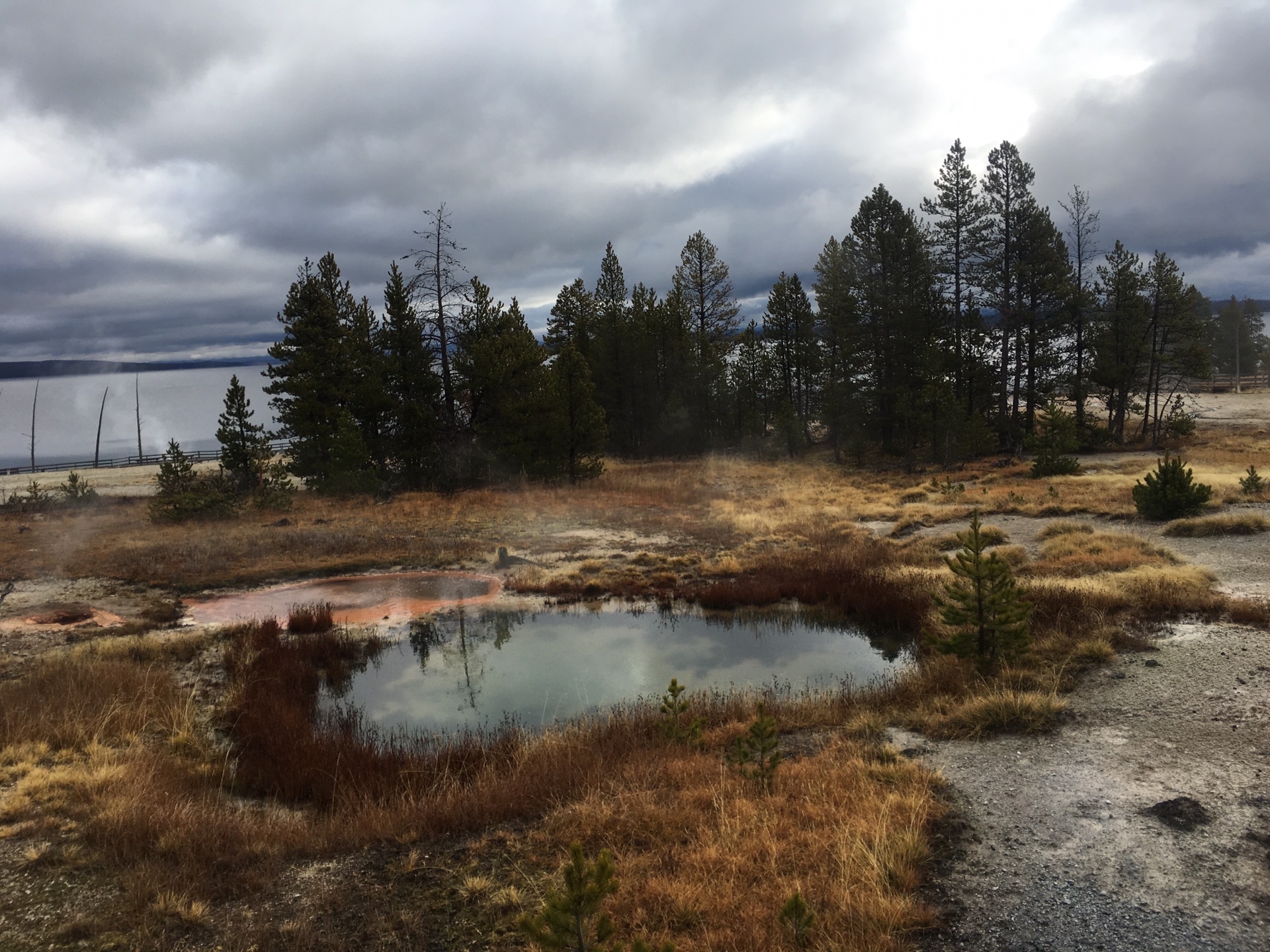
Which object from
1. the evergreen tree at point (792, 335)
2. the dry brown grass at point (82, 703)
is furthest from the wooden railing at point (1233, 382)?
the dry brown grass at point (82, 703)

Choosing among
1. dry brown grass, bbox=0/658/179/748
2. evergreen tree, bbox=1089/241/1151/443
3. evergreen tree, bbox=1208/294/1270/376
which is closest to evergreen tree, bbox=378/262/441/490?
dry brown grass, bbox=0/658/179/748

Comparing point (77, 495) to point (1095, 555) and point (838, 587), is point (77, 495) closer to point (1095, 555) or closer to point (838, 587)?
point (838, 587)

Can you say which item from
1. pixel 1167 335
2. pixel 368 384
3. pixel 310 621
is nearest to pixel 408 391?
pixel 368 384

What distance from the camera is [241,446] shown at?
1189 inches

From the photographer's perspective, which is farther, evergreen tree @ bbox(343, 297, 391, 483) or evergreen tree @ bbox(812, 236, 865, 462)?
evergreen tree @ bbox(812, 236, 865, 462)

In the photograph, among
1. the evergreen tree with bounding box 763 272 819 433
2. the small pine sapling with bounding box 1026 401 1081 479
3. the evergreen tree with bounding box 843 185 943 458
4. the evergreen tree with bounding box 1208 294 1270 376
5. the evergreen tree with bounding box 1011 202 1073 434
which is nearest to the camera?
the small pine sapling with bounding box 1026 401 1081 479

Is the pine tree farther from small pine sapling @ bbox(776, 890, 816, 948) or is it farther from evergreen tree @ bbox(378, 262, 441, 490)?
small pine sapling @ bbox(776, 890, 816, 948)

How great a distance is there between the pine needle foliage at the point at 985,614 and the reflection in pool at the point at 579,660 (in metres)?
2.26

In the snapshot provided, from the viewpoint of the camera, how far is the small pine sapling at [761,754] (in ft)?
20.8

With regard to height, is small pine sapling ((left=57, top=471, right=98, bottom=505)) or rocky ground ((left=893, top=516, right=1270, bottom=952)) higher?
small pine sapling ((left=57, top=471, right=98, bottom=505))

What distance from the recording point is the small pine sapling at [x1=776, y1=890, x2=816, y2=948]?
158 inches

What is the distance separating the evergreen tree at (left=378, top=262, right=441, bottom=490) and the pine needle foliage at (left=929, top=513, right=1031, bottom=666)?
2616cm

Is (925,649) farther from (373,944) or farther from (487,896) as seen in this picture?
(373,944)

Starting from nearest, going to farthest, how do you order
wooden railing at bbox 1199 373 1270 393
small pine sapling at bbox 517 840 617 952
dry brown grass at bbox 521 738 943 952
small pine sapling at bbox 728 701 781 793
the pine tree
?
small pine sapling at bbox 517 840 617 952
dry brown grass at bbox 521 738 943 952
small pine sapling at bbox 728 701 781 793
the pine tree
wooden railing at bbox 1199 373 1270 393
